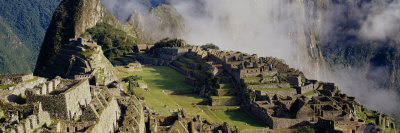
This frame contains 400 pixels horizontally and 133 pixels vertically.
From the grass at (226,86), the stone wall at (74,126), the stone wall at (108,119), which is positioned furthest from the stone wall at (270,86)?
the stone wall at (74,126)

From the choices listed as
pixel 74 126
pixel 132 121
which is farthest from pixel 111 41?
pixel 74 126

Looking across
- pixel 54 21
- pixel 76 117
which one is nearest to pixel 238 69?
pixel 76 117

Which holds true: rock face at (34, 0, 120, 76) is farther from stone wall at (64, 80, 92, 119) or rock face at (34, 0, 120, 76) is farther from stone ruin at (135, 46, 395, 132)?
stone wall at (64, 80, 92, 119)

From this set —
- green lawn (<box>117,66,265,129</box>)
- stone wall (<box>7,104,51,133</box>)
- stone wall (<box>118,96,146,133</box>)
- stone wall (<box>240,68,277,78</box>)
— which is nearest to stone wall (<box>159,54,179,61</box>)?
green lawn (<box>117,66,265,129</box>)

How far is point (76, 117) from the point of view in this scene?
756 inches

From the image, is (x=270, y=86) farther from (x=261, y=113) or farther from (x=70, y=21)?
(x=70, y=21)

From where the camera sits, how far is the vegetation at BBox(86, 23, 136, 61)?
94.9 meters

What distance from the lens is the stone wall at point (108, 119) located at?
60.3 feet

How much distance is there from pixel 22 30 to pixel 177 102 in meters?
68.7

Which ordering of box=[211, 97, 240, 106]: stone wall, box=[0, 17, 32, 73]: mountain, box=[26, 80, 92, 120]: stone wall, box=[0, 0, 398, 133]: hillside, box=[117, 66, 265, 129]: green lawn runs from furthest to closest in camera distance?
box=[0, 17, 32, 73]: mountain < box=[211, 97, 240, 106]: stone wall < box=[117, 66, 265, 129]: green lawn < box=[0, 0, 398, 133]: hillside < box=[26, 80, 92, 120]: stone wall

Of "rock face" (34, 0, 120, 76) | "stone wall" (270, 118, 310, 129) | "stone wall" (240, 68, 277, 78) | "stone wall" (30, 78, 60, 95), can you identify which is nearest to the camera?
"stone wall" (30, 78, 60, 95)

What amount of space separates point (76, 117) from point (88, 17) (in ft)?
359

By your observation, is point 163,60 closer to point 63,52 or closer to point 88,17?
point 63,52

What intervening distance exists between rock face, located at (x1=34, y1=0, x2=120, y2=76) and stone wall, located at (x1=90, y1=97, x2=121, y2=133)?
7714 centimetres
